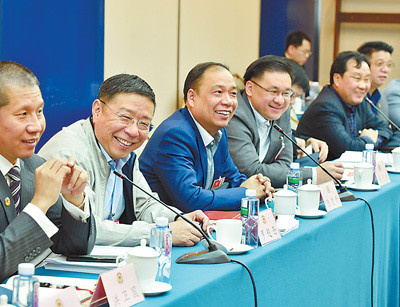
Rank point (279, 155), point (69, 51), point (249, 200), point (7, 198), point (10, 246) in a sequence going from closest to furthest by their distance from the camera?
point (10, 246) < point (7, 198) < point (249, 200) < point (69, 51) < point (279, 155)

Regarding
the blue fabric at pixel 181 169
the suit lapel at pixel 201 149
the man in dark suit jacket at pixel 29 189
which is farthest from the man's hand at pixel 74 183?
the suit lapel at pixel 201 149

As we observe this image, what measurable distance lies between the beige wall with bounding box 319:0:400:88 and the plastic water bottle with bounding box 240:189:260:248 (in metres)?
6.97

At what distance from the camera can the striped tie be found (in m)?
1.58

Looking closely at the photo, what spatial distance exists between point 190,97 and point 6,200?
123 centimetres

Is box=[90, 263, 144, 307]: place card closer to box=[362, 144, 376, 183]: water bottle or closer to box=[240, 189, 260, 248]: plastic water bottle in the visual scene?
box=[240, 189, 260, 248]: plastic water bottle

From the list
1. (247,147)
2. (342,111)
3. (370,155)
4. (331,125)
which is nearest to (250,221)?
(247,147)

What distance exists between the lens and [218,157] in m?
2.68

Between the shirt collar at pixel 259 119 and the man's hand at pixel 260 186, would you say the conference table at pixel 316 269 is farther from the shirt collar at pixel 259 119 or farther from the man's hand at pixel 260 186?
the shirt collar at pixel 259 119

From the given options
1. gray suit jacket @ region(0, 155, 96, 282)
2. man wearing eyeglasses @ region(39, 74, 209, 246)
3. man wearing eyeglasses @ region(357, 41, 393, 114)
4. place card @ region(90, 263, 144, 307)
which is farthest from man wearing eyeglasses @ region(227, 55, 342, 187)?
man wearing eyeglasses @ region(357, 41, 393, 114)

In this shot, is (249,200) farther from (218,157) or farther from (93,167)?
(218,157)

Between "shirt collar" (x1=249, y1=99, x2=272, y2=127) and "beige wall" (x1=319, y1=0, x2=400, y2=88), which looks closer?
"shirt collar" (x1=249, y1=99, x2=272, y2=127)

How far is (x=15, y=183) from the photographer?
1593 millimetres

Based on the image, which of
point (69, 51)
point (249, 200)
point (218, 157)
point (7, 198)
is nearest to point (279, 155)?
point (218, 157)

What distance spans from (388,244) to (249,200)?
117cm
